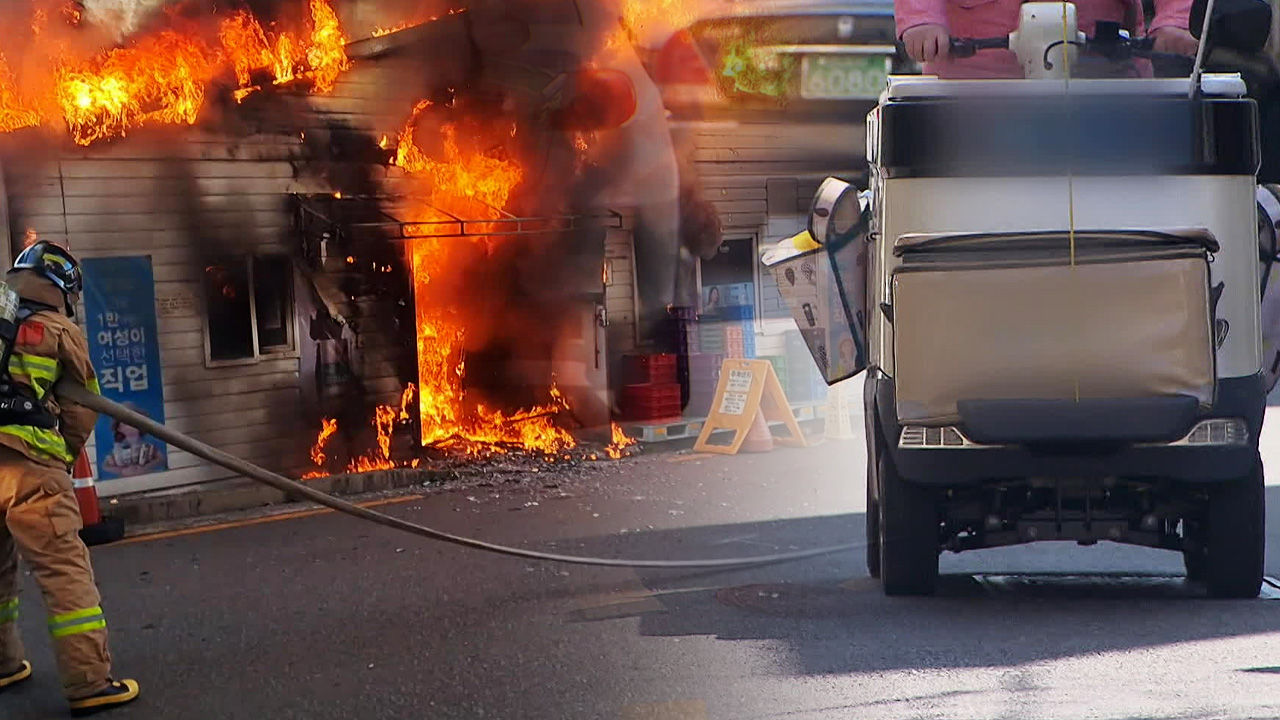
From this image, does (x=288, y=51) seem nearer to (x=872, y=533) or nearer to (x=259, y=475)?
(x=259, y=475)

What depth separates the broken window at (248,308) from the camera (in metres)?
12.1

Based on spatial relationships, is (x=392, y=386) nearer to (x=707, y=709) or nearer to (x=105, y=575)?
(x=105, y=575)

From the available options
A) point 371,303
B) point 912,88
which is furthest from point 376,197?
point 912,88

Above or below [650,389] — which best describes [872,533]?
below

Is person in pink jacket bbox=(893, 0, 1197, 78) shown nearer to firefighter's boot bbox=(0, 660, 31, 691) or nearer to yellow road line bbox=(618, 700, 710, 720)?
yellow road line bbox=(618, 700, 710, 720)

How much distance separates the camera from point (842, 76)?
53.1 feet

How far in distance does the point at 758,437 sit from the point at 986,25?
20.7ft

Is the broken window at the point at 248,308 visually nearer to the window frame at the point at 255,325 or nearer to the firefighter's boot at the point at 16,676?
the window frame at the point at 255,325

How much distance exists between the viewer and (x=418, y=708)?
18.0 ft

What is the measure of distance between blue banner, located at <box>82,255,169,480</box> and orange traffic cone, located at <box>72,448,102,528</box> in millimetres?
1450

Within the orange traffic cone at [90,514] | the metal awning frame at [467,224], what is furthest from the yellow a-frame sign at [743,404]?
the orange traffic cone at [90,514]

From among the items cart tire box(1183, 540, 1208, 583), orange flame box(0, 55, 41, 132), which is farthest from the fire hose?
orange flame box(0, 55, 41, 132)

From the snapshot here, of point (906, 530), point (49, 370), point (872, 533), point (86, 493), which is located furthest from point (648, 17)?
point (49, 370)

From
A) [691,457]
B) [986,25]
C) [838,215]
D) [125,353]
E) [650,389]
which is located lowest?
[691,457]
